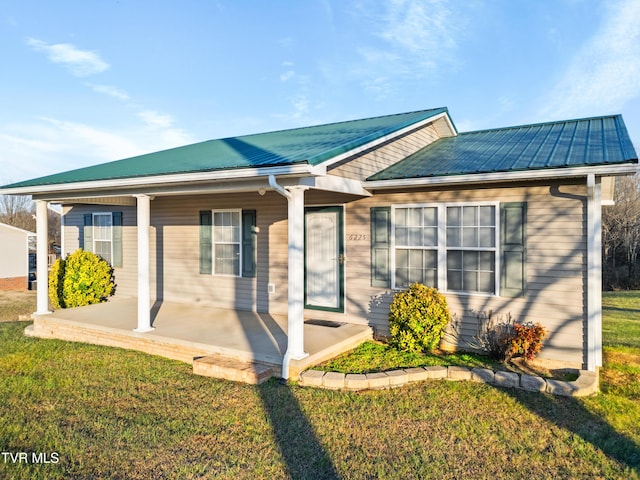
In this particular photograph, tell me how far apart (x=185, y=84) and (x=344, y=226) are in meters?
12.3

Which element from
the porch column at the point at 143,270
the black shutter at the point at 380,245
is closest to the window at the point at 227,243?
the porch column at the point at 143,270

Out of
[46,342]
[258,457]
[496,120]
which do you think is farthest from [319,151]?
[496,120]

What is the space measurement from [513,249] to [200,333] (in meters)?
4.90

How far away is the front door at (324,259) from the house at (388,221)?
0.08 feet

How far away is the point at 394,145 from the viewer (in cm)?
794

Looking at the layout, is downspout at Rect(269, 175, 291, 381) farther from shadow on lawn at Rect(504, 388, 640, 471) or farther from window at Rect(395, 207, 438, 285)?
shadow on lawn at Rect(504, 388, 640, 471)

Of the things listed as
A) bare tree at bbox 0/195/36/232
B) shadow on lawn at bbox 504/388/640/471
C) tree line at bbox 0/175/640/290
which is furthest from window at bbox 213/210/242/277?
bare tree at bbox 0/195/36/232

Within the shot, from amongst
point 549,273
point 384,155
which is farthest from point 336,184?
point 549,273

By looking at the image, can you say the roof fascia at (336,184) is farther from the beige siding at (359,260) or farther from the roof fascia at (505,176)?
the beige siding at (359,260)

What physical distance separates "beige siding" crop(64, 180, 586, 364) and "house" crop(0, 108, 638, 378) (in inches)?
0.9

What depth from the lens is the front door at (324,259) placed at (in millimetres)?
7988

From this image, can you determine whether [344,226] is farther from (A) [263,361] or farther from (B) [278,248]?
(A) [263,361]

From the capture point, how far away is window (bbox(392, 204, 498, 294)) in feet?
21.3

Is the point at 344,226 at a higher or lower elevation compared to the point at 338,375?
higher
